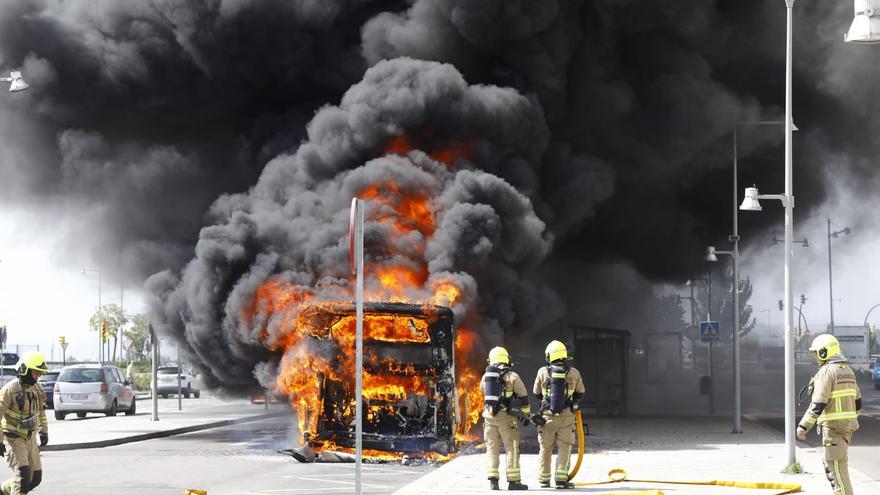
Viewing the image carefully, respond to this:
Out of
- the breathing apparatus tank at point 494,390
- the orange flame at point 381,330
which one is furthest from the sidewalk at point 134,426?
the breathing apparatus tank at point 494,390

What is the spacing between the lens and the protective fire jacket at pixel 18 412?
10930mm

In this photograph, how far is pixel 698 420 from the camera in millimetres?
28375

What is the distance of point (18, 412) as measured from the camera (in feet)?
36.0

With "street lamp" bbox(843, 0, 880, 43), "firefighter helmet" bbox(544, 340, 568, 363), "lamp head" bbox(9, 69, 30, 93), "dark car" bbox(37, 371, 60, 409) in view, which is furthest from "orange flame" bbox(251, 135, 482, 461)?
"dark car" bbox(37, 371, 60, 409)

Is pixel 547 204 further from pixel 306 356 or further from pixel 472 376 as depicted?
pixel 306 356

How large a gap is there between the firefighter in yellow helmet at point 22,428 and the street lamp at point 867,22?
811cm

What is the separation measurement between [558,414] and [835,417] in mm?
3719

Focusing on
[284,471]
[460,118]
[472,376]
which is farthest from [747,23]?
[284,471]

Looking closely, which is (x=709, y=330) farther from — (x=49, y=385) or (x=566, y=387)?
(x=49, y=385)

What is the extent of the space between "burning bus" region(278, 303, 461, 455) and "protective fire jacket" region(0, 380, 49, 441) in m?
6.61

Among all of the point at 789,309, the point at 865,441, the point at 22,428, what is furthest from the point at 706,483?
the point at 865,441

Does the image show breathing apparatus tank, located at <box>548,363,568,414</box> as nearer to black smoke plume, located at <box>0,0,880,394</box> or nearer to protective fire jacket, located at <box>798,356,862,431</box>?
protective fire jacket, located at <box>798,356,862,431</box>

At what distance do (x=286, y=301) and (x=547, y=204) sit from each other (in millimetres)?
7079

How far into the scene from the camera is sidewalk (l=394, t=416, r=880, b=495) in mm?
13562
